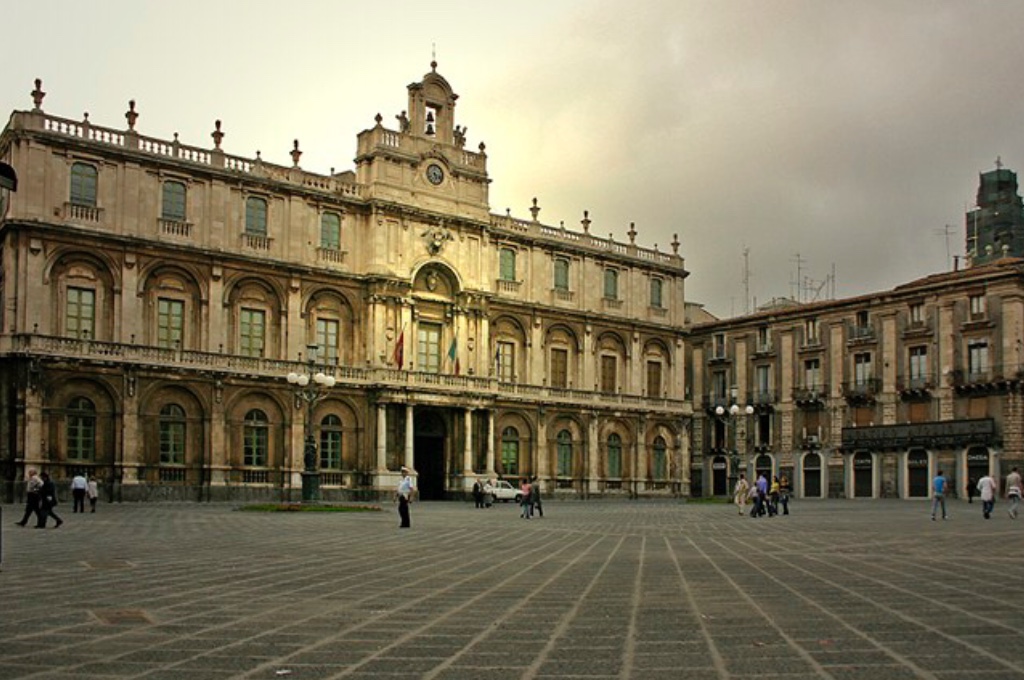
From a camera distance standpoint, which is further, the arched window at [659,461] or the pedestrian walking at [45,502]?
the arched window at [659,461]

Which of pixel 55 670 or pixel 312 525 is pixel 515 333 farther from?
pixel 55 670

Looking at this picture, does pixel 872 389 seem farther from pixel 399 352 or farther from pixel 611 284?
pixel 399 352

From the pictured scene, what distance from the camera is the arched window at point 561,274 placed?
63000 mm

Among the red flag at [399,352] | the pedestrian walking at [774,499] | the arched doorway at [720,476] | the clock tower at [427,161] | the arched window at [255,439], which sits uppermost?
the clock tower at [427,161]

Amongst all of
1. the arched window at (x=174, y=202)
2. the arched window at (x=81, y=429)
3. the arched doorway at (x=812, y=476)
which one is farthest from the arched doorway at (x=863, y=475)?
the arched window at (x=81, y=429)

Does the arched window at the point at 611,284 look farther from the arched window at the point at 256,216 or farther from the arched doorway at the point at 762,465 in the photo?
the arched window at the point at 256,216

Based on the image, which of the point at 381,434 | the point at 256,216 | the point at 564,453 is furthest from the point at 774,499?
the point at 256,216

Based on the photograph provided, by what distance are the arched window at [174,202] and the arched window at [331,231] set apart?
270 inches

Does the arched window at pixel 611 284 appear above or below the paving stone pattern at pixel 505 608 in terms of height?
above

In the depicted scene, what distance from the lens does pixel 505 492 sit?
55125 millimetres

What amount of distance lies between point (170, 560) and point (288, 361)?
1341 inches

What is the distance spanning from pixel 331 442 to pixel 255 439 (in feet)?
13.1

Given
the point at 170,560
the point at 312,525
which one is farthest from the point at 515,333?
the point at 170,560

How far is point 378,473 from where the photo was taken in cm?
5272
